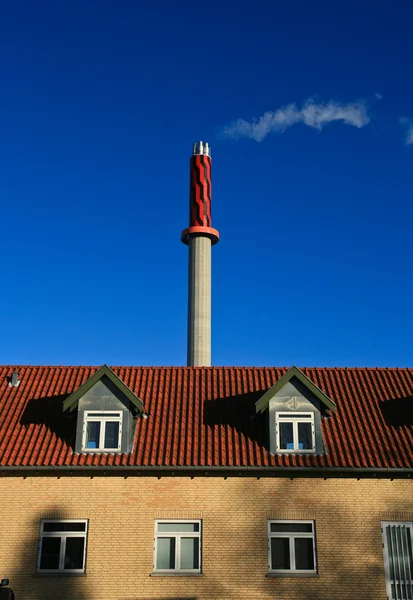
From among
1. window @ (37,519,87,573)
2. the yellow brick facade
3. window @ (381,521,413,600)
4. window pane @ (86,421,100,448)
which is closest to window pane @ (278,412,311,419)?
the yellow brick facade

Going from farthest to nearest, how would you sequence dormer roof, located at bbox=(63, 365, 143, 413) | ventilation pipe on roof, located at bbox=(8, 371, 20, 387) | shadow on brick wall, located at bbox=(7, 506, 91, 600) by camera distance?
ventilation pipe on roof, located at bbox=(8, 371, 20, 387), dormer roof, located at bbox=(63, 365, 143, 413), shadow on brick wall, located at bbox=(7, 506, 91, 600)

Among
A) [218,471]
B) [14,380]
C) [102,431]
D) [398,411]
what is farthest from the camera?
[14,380]

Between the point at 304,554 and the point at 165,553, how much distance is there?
163 inches

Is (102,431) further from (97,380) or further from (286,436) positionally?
(286,436)

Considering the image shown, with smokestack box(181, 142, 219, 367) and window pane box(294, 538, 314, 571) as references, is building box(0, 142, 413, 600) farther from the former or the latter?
smokestack box(181, 142, 219, 367)

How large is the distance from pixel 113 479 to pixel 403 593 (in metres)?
9.18

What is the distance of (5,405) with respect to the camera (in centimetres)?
2139

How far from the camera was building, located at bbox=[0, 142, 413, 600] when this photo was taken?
711 inches

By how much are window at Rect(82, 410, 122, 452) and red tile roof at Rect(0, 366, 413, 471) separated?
0.44m

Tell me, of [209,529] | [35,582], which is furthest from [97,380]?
[35,582]

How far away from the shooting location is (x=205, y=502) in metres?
18.8

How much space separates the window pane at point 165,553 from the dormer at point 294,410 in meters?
4.35

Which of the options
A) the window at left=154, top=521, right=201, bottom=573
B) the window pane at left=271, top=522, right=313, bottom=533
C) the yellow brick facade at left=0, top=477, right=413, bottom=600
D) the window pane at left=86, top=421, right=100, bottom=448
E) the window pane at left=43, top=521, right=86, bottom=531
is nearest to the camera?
the yellow brick facade at left=0, top=477, right=413, bottom=600

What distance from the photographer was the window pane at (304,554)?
60.1 feet
